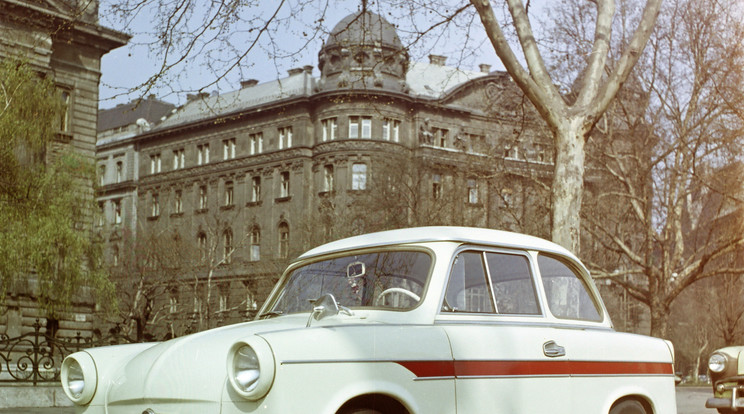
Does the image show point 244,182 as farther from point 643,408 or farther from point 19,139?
point 643,408

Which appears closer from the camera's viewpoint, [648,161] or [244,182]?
[648,161]

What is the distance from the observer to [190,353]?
19.6 feet

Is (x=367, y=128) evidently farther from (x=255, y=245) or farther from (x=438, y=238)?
(x=438, y=238)

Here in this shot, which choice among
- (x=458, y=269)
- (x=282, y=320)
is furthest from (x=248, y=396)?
(x=458, y=269)

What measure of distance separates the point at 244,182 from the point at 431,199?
121ft

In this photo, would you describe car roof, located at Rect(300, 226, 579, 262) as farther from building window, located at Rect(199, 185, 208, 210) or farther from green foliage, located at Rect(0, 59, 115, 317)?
building window, located at Rect(199, 185, 208, 210)

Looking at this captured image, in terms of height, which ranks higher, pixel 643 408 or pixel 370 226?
pixel 370 226

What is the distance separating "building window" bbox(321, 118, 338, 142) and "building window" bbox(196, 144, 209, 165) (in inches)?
545

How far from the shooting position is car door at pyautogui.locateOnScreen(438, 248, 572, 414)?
642 cm

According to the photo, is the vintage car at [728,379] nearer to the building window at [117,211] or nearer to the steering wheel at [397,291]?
the steering wheel at [397,291]

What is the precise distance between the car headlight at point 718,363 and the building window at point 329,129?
201 feet

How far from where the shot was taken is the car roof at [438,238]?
6895mm

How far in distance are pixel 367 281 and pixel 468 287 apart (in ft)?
2.34

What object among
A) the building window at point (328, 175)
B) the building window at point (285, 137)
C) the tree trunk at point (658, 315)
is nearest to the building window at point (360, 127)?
the building window at point (328, 175)
